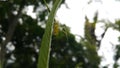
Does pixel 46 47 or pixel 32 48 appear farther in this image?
pixel 32 48

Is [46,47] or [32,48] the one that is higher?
[32,48]

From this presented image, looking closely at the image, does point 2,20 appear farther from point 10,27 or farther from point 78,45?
point 78,45

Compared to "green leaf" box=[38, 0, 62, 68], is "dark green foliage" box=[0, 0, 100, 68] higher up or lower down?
higher up

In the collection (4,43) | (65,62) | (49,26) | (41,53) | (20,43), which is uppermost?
(20,43)

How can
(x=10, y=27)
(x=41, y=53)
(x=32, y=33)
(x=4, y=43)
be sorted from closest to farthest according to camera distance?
1. (x=41, y=53)
2. (x=4, y=43)
3. (x=10, y=27)
4. (x=32, y=33)

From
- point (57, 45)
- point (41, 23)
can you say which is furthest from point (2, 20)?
point (57, 45)

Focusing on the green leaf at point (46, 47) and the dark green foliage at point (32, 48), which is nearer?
the green leaf at point (46, 47)

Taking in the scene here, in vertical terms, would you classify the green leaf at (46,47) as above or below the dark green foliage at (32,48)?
below

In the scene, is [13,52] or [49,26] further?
[13,52]

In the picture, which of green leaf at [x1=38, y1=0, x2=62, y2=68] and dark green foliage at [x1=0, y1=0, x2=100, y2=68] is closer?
green leaf at [x1=38, y1=0, x2=62, y2=68]

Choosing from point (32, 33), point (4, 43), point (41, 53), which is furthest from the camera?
point (32, 33)

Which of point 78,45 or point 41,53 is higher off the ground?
point 78,45
